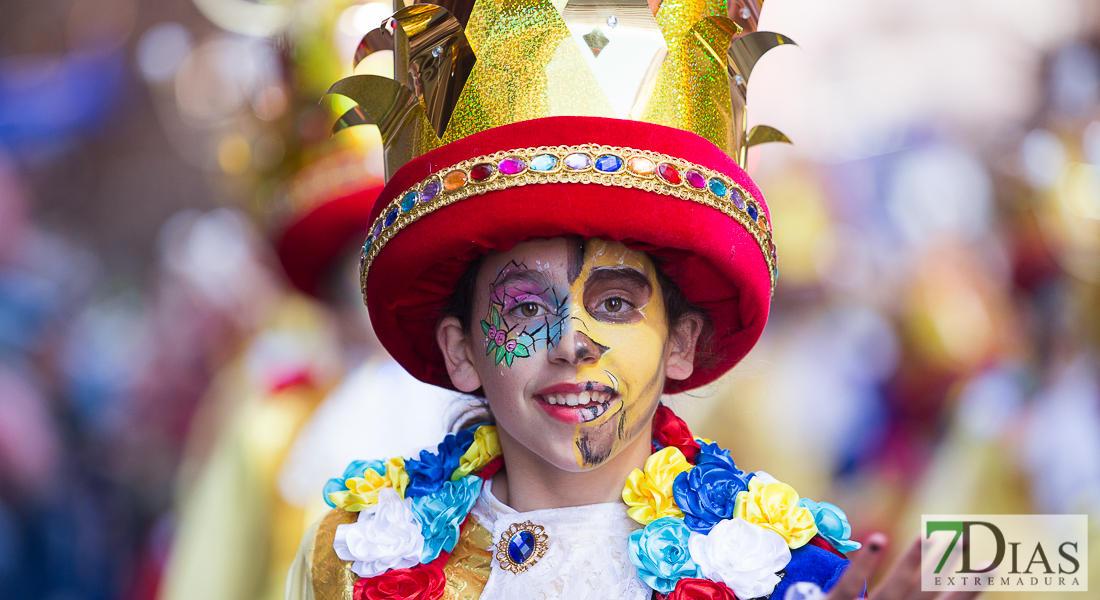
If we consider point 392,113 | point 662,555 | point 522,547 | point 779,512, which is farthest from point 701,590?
point 392,113

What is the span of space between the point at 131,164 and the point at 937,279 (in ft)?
14.1

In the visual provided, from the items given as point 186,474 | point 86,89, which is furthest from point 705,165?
point 86,89

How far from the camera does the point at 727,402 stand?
364cm

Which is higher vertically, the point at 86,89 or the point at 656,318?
the point at 86,89

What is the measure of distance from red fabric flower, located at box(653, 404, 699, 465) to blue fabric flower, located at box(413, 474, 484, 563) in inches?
14.4

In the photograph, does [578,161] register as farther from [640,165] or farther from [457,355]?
[457,355]

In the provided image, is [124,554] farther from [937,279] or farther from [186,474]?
[937,279]

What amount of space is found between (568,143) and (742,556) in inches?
29.2

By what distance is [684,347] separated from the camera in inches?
71.5

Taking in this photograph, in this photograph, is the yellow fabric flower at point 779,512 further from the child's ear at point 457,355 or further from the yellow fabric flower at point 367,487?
the yellow fabric flower at point 367,487

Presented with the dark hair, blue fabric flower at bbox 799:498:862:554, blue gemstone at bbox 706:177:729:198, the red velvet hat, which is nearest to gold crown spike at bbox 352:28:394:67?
the red velvet hat

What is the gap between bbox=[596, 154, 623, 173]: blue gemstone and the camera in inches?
60.2

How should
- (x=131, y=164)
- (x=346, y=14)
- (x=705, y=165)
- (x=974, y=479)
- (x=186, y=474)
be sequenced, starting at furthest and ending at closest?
(x=131, y=164) < (x=186, y=474) < (x=974, y=479) < (x=346, y=14) < (x=705, y=165)

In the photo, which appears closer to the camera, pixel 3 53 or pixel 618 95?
pixel 618 95
